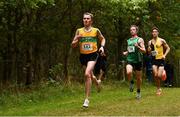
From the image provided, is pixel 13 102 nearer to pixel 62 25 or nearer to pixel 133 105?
pixel 133 105

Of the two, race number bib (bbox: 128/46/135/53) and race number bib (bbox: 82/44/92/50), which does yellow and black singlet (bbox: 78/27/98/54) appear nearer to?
race number bib (bbox: 82/44/92/50)

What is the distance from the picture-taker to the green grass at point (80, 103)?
11375mm

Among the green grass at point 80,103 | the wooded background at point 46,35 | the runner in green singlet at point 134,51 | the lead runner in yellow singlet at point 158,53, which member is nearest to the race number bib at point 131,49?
the runner in green singlet at point 134,51

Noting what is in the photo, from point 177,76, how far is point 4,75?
17969 mm

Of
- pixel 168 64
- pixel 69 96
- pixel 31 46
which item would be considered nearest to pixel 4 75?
pixel 31 46

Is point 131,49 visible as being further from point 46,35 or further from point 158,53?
point 46,35

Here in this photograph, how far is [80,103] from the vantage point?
14.9 metres

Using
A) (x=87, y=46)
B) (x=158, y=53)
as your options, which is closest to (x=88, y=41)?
(x=87, y=46)

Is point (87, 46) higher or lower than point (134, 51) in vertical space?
higher

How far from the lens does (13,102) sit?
54.2 ft

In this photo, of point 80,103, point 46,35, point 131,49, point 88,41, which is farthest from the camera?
point 46,35

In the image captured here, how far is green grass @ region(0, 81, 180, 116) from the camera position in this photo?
11.4m

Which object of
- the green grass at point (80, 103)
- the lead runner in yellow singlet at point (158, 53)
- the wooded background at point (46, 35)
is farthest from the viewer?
the wooded background at point (46, 35)

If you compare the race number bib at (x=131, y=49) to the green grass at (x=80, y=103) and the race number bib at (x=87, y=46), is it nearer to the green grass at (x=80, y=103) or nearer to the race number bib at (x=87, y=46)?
the green grass at (x=80, y=103)
